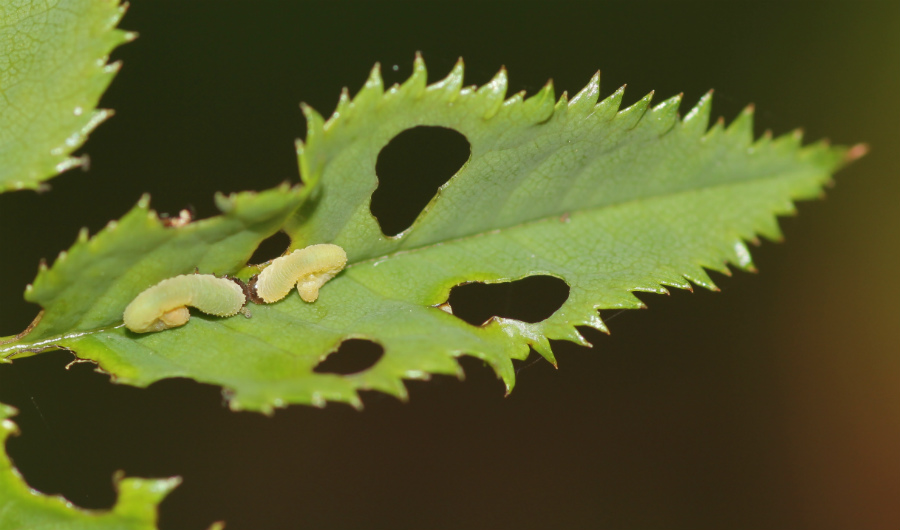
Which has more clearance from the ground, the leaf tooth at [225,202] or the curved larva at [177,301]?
the leaf tooth at [225,202]

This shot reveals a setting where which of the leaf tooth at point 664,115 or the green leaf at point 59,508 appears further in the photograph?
the leaf tooth at point 664,115

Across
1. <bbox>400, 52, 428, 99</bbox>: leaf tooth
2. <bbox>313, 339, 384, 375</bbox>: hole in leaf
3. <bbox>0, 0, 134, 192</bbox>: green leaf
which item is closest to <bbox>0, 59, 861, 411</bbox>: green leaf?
<bbox>400, 52, 428, 99</bbox>: leaf tooth

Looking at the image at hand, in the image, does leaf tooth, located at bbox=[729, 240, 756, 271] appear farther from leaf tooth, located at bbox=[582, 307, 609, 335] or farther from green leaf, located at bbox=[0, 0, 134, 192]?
green leaf, located at bbox=[0, 0, 134, 192]

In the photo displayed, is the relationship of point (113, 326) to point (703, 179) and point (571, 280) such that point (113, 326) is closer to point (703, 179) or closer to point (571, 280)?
point (571, 280)

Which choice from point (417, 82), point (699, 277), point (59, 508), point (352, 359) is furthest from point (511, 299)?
point (59, 508)

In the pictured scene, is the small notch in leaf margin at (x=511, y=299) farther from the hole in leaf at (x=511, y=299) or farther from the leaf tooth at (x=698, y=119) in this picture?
the leaf tooth at (x=698, y=119)

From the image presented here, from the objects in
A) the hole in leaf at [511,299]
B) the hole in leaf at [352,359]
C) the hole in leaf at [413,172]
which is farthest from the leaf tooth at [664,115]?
the hole in leaf at [352,359]
